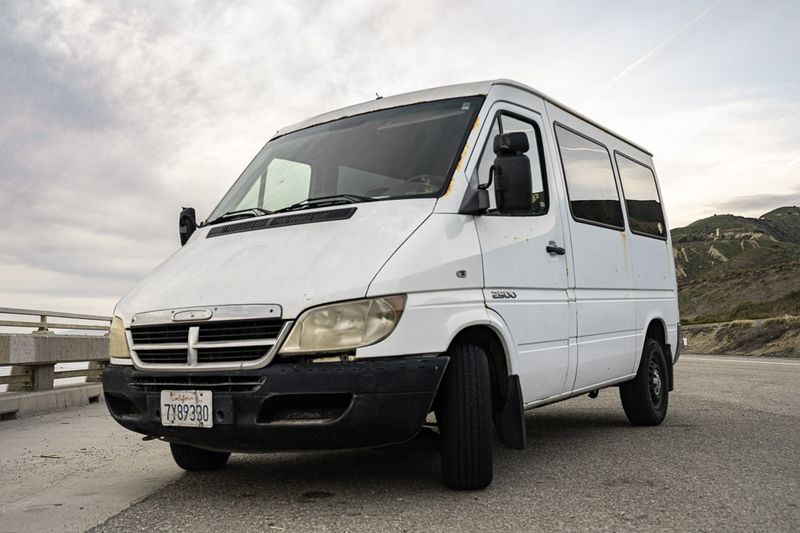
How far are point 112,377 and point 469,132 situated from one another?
8.34 ft

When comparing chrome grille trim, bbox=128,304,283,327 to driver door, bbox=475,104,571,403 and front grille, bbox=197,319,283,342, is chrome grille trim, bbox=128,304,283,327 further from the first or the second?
driver door, bbox=475,104,571,403

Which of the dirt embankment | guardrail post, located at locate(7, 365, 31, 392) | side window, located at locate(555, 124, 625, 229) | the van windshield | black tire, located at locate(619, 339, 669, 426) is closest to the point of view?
the van windshield

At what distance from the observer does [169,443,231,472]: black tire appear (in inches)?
213

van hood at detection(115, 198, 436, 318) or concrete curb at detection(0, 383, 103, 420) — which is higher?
van hood at detection(115, 198, 436, 318)

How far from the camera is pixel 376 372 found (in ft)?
13.5

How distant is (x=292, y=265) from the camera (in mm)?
4422

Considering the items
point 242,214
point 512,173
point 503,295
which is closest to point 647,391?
point 503,295

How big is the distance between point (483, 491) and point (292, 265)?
64.0 inches

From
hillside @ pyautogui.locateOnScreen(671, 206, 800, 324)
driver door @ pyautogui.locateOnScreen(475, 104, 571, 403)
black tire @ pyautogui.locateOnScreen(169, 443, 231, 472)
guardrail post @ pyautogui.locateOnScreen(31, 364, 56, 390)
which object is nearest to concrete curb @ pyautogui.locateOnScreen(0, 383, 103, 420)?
guardrail post @ pyautogui.locateOnScreen(31, 364, 56, 390)

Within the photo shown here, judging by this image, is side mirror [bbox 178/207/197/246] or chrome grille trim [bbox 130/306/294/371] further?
side mirror [bbox 178/207/197/246]

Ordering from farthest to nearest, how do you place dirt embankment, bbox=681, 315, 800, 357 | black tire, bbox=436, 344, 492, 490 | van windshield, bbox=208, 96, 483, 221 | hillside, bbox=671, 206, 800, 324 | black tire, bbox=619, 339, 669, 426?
hillside, bbox=671, 206, 800, 324 → dirt embankment, bbox=681, 315, 800, 357 → black tire, bbox=619, 339, 669, 426 → van windshield, bbox=208, 96, 483, 221 → black tire, bbox=436, 344, 492, 490

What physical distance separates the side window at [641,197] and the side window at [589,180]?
0.35 metres

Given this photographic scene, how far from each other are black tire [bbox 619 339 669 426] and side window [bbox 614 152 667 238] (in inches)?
44.0

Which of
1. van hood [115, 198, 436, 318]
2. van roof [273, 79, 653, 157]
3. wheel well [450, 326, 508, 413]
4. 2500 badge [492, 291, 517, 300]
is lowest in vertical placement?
wheel well [450, 326, 508, 413]
